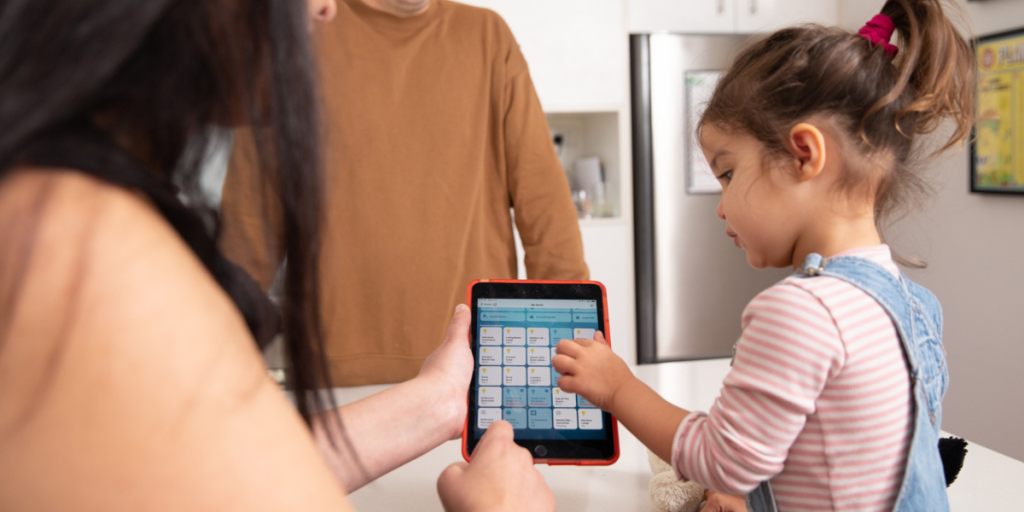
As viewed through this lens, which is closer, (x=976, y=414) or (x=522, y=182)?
(x=522, y=182)

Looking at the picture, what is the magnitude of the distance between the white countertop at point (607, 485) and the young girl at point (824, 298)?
12cm

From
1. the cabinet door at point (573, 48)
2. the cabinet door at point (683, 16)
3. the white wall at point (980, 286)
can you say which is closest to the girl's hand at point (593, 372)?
the white wall at point (980, 286)

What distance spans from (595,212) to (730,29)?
90 cm

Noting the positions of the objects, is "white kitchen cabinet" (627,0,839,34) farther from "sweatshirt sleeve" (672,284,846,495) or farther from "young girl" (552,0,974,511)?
"sweatshirt sleeve" (672,284,846,495)

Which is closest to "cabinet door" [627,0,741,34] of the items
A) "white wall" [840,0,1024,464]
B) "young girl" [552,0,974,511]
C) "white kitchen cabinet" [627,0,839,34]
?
"white kitchen cabinet" [627,0,839,34]

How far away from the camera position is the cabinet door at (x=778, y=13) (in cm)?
273

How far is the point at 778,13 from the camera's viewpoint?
109 inches

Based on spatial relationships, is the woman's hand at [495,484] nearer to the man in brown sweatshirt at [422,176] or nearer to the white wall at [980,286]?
Result: the man in brown sweatshirt at [422,176]

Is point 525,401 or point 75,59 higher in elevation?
point 75,59

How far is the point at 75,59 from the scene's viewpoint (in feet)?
0.93

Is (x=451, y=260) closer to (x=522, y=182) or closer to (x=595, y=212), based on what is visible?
(x=522, y=182)

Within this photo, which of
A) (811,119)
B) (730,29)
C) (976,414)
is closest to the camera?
(811,119)

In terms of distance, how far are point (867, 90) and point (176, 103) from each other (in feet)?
2.07

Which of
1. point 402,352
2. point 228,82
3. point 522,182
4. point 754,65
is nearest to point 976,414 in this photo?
point 522,182
